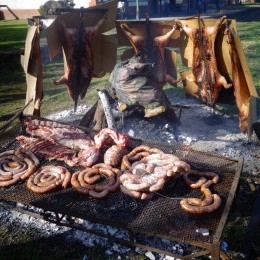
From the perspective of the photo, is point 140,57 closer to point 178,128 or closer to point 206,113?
point 178,128

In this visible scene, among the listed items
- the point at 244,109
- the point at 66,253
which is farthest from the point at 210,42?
the point at 66,253

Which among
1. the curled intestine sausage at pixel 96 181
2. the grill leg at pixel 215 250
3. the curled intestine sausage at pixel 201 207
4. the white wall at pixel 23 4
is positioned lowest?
the grill leg at pixel 215 250

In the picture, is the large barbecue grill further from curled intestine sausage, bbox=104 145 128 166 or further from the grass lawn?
the grass lawn

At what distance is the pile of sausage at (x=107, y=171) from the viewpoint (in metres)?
4.05

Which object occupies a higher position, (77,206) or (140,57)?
(140,57)

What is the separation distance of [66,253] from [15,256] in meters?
0.74

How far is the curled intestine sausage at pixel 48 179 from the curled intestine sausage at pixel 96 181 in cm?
14

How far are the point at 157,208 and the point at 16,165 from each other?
229 centimetres

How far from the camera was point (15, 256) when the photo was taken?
4.48 meters

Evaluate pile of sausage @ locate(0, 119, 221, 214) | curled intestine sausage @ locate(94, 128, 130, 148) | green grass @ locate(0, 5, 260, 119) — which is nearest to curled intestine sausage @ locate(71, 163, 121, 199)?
pile of sausage @ locate(0, 119, 221, 214)

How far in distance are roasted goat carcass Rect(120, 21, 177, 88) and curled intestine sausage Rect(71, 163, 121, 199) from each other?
304 centimetres

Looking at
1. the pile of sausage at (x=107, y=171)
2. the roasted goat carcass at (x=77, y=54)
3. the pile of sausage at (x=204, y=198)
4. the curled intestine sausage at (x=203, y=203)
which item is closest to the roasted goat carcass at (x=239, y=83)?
the pile of sausage at (x=204, y=198)

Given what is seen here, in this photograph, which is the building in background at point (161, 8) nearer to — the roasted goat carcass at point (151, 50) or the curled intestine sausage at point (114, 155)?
the roasted goat carcass at point (151, 50)

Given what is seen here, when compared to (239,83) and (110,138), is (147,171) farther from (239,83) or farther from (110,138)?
(239,83)
